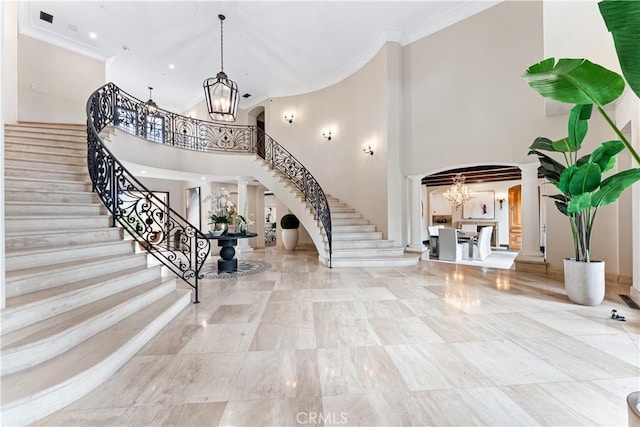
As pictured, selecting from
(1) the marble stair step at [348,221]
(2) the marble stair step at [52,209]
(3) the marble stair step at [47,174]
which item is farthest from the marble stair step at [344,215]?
(3) the marble stair step at [47,174]

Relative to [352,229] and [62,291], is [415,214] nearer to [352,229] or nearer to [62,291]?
[352,229]

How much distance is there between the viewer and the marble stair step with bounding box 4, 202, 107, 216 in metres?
3.15

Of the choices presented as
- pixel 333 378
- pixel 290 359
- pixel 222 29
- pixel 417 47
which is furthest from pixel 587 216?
pixel 222 29

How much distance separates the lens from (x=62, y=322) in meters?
2.10

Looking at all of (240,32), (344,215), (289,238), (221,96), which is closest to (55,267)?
(221,96)

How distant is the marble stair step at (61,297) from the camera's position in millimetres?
1961

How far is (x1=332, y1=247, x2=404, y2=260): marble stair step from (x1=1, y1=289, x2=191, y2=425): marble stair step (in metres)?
4.14

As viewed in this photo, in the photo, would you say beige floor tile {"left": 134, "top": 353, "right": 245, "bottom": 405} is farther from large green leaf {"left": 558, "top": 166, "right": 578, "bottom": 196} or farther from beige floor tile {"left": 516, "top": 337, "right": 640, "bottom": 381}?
large green leaf {"left": 558, "top": 166, "right": 578, "bottom": 196}

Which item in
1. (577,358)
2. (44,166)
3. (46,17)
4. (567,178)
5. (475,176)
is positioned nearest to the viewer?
(577,358)

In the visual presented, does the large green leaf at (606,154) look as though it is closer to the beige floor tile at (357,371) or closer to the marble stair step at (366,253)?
the beige floor tile at (357,371)

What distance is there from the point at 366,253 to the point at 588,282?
3645 mm

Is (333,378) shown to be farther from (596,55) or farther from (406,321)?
(596,55)

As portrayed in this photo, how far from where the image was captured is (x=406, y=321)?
2.95 metres

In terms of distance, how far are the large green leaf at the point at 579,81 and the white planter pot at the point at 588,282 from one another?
2.81 metres
